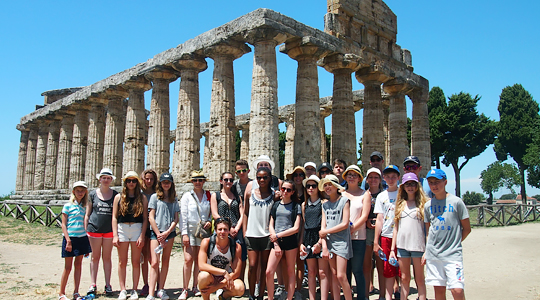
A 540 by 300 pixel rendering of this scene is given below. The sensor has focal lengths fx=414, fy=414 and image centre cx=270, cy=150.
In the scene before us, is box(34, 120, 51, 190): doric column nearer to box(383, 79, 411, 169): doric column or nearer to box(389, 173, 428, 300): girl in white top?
box(383, 79, 411, 169): doric column

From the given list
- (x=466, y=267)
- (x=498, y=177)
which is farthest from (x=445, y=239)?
(x=498, y=177)

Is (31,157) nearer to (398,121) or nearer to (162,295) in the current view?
(398,121)

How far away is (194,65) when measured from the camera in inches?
798

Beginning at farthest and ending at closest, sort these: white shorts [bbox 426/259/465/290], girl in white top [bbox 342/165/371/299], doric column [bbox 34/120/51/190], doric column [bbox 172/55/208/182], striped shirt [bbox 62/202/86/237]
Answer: doric column [bbox 34/120/51/190] → doric column [bbox 172/55/208/182] → striped shirt [bbox 62/202/86/237] → girl in white top [bbox 342/165/371/299] → white shorts [bbox 426/259/465/290]

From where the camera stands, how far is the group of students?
6.34 m

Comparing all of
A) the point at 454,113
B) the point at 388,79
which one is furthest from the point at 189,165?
the point at 454,113

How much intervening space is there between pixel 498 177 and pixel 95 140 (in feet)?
190

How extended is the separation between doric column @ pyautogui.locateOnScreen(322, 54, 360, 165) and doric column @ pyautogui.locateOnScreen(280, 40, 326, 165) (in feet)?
5.89

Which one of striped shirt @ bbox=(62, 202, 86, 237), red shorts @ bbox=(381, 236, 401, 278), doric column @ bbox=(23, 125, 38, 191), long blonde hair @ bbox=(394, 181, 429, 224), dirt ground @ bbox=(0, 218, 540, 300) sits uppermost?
doric column @ bbox=(23, 125, 38, 191)

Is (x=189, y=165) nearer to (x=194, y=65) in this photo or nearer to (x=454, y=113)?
(x=194, y=65)

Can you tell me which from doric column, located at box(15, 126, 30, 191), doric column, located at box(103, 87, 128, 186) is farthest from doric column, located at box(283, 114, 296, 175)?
doric column, located at box(15, 126, 30, 191)

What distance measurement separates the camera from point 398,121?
917 inches

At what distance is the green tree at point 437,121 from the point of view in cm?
4344

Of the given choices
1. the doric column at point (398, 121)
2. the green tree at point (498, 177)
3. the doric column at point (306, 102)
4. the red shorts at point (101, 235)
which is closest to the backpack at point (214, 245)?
the red shorts at point (101, 235)
